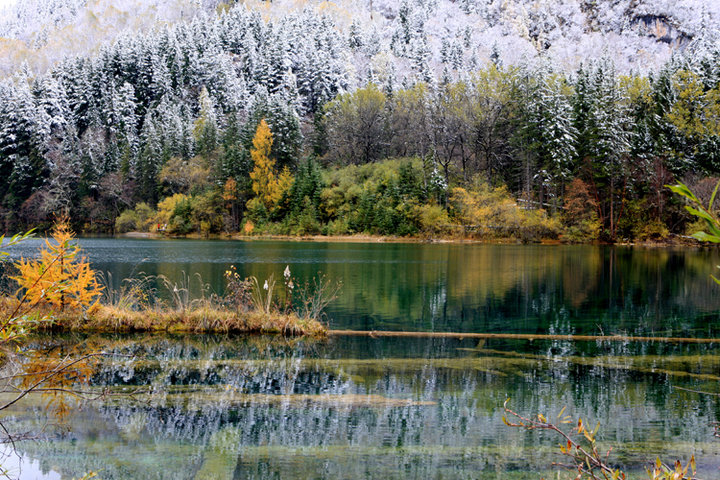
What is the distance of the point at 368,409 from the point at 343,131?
193 feet

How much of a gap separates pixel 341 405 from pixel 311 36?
9801 centimetres

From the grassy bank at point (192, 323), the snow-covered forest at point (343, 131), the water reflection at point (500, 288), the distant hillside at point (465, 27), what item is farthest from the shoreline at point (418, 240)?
the distant hillside at point (465, 27)

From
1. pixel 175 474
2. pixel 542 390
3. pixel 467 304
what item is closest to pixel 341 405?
pixel 175 474

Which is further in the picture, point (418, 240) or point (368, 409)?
point (418, 240)

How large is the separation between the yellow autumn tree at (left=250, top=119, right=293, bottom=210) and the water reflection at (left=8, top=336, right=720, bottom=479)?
4972 cm

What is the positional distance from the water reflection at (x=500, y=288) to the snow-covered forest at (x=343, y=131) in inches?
636

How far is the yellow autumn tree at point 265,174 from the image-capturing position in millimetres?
61531

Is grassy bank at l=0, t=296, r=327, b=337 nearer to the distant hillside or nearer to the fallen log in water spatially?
the fallen log in water

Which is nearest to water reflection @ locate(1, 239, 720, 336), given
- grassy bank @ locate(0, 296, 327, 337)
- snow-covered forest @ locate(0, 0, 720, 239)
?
grassy bank @ locate(0, 296, 327, 337)

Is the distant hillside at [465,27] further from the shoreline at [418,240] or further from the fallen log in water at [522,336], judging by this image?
the fallen log in water at [522,336]

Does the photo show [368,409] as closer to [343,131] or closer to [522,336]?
[522,336]

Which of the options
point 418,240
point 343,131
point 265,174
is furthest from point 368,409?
point 343,131

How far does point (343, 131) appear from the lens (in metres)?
64.6

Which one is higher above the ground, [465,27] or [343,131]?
[465,27]
